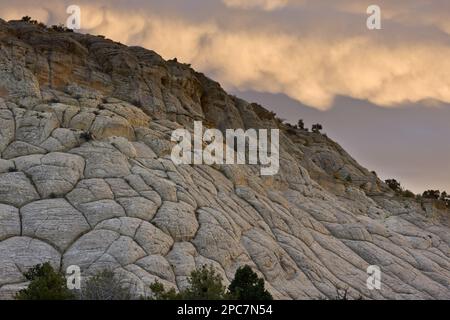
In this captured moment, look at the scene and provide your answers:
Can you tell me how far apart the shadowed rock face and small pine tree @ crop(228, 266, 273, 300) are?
14.6 ft

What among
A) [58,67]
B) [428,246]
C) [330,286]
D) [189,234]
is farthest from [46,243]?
[428,246]

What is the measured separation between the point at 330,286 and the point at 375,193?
86.8 feet

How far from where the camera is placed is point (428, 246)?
61375 mm

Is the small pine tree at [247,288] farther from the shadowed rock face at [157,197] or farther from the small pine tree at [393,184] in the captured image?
the small pine tree at [393,184]

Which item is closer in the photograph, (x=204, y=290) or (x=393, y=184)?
(x=204, y=290)

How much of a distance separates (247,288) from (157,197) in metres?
12.3

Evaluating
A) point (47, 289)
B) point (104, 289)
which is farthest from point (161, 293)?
point (47, 289)

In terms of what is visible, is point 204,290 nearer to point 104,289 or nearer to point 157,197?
point 104,289

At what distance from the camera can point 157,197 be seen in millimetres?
43219

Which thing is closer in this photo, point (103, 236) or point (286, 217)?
point (103, 236)

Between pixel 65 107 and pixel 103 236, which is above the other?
pixel 65 107

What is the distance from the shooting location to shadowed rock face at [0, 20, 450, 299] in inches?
1512

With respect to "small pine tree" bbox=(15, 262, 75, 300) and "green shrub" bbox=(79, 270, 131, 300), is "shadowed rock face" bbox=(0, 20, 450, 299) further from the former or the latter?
"small pine tree" bbox=(15, 262, 75, 300)

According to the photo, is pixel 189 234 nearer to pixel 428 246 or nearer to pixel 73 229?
pixel 73 229
